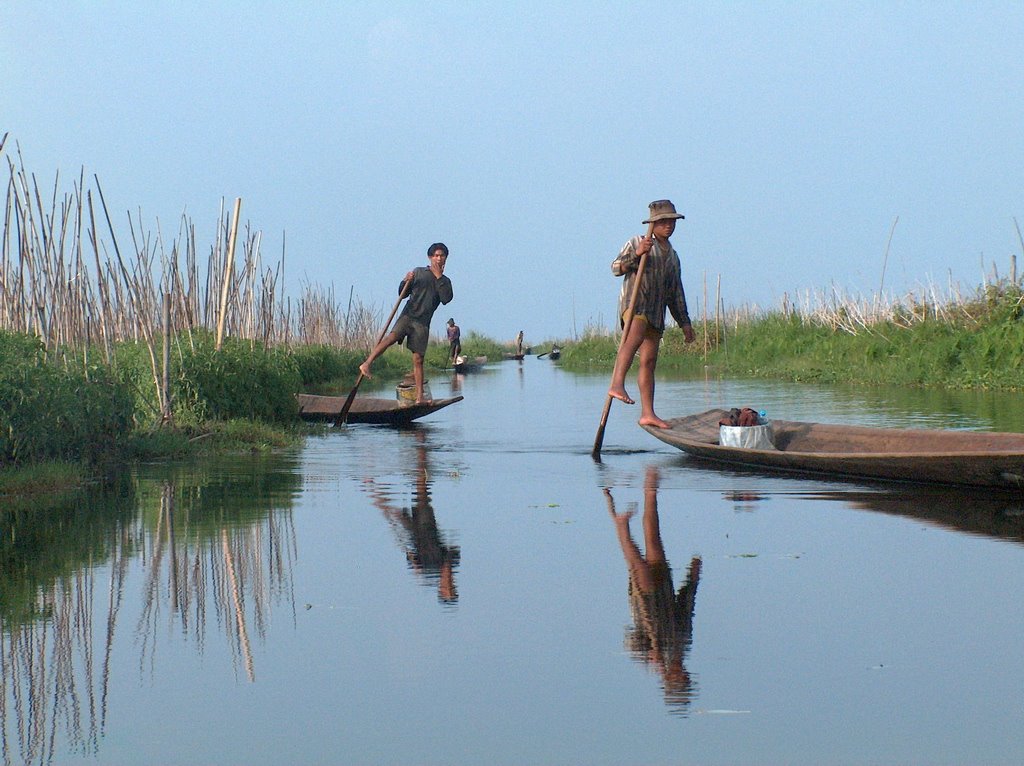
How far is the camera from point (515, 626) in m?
4.95

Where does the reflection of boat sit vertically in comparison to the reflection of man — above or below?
above

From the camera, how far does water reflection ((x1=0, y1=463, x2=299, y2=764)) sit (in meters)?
4.01

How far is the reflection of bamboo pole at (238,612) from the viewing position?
176 inches

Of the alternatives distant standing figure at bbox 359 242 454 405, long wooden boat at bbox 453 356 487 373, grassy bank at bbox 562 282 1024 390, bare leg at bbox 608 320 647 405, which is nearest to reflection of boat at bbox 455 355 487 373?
long wooden boat at bbox 453 356 487 373

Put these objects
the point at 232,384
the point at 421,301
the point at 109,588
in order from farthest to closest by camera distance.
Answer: the point at 421,301 < the point at 232,384 < the point at 109,588

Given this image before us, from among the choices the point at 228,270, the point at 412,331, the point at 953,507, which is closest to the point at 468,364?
the point at 412,331

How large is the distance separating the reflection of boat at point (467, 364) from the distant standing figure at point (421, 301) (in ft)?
79.5

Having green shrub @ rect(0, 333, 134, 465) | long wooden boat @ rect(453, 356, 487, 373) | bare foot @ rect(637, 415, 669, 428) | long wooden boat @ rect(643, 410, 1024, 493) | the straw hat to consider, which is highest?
the straw hat

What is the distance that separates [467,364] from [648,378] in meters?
36.5

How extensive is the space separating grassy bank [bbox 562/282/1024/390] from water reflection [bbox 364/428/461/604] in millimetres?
13820

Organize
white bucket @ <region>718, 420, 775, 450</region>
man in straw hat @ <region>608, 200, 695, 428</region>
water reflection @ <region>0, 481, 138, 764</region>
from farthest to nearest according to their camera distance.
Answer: man in straw hat @ <region>608, 200, 695, 428</region>, white bucket @ <region>718, 420, 775, 450</region>, water reflection @ <region>0, 481, 138, 764</region>

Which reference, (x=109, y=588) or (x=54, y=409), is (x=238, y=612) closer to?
(x=109, y=588)

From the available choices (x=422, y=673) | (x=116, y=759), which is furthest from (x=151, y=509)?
(x=116, y=759)

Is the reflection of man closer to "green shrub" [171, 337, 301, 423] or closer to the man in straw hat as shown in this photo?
the man in straw hat
